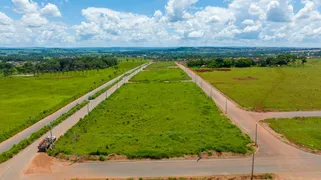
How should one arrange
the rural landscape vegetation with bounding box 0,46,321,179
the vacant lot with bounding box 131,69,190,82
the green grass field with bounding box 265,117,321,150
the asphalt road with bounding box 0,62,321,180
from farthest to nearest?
the vacant lot with bounding box 131,69,190,82 → the green grass field with bounding box 265,117,321,150 → the rural landscape vegetation with bounding box 0,46,321,179 → the asphalt road with bounding box 0,62,321,180

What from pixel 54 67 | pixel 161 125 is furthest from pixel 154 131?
pixel 54 67

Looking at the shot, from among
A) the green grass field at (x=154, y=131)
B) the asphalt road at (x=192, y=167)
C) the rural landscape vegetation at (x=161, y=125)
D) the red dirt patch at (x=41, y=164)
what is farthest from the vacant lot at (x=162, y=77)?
the red dirt patch at (x=41, y=164)

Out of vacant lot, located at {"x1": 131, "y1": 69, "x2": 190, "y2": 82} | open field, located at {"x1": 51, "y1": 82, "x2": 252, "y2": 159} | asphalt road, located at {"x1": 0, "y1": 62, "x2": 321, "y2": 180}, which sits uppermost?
vacant lot, located at {"x1": 131, "y1": 69, "x2": 190, "y2": 82}

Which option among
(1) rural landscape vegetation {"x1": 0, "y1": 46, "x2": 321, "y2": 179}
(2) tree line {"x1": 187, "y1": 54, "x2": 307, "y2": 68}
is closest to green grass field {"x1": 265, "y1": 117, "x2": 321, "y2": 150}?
(1) rural landscape vegetation {"x1": 0, "y1": 46, "x2": 321, "y2": 179}

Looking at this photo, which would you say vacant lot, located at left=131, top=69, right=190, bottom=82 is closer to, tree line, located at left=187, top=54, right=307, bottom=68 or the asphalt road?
tree line, located at left=187, top=54, right=307, bottom=68

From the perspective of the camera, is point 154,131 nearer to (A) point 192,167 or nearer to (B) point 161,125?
(B) point 161,125

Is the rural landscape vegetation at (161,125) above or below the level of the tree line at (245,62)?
below

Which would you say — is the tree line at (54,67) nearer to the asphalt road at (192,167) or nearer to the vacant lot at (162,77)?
the vacant lot at (162,77)

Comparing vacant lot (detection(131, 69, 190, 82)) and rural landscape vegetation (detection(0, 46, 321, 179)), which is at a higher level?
vacant lot (detection(131, 69, 190, 82))
